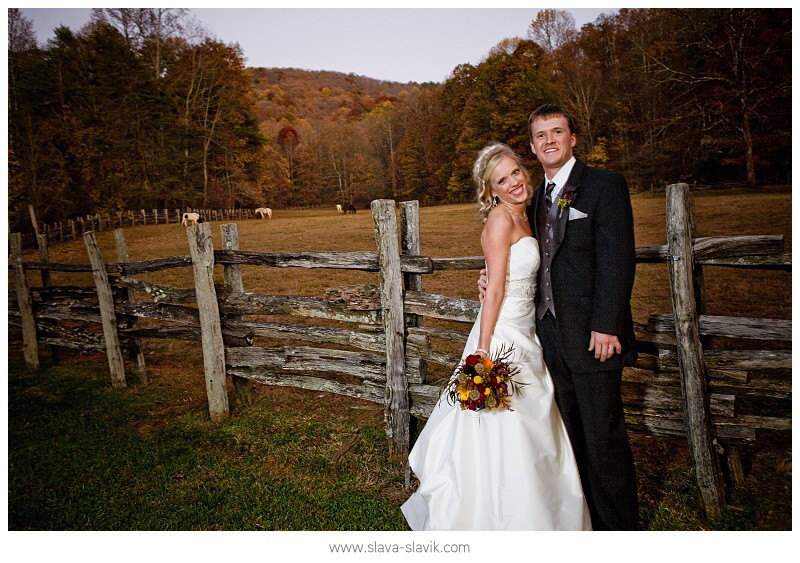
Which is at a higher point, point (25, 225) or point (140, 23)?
point (140, 23)

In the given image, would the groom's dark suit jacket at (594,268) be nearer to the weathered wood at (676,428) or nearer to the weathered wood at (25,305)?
the weathered wood at (676,428)

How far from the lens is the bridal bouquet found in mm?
2594

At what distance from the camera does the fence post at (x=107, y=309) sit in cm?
557

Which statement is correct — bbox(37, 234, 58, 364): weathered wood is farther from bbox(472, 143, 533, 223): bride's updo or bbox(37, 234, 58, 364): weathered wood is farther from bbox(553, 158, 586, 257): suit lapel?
bbox(553, 158, 586, 257): suit lapel

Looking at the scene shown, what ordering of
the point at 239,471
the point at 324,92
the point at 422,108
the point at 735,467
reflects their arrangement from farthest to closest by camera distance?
the point at 324,92, the point at 422,108, the point at 239,471, the point at 735,467

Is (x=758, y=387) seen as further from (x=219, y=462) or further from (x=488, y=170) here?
(x=219, y=462)

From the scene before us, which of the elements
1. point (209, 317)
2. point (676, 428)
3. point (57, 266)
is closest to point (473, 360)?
point (676, 428)

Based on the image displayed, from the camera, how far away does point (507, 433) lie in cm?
273

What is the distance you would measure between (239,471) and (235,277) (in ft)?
6.74

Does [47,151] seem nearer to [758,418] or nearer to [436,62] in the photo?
[436,62]

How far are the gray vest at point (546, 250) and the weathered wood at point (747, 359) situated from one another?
1.25 m

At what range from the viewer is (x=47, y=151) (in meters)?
11.6
